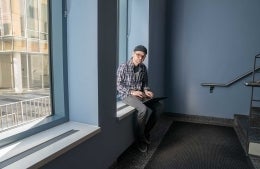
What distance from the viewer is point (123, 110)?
90.7 inches

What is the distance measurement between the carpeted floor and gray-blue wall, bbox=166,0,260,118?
1.42 ft

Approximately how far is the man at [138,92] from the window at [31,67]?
79 centimetres

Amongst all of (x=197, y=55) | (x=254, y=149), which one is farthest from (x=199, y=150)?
(x=197, y=55)

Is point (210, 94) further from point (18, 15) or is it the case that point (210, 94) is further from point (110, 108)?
point (18, 15)

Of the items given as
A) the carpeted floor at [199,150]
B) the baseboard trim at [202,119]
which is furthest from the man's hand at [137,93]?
the baseboard trim at [202,119]

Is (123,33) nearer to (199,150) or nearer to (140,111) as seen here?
(140,111)

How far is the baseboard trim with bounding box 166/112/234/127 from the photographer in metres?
3.47

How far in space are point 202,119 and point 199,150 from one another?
1138mm

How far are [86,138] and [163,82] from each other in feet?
7.69

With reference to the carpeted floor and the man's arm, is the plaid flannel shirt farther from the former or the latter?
the carpeted floor

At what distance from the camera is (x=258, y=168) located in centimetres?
213

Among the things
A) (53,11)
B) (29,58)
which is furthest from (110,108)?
(53,11)

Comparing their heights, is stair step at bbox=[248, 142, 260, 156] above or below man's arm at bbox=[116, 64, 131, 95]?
below

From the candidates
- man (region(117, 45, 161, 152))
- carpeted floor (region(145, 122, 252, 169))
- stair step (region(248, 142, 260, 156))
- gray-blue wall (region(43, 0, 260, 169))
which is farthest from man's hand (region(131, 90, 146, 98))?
stair step (region(248, 142, 260, 156))
